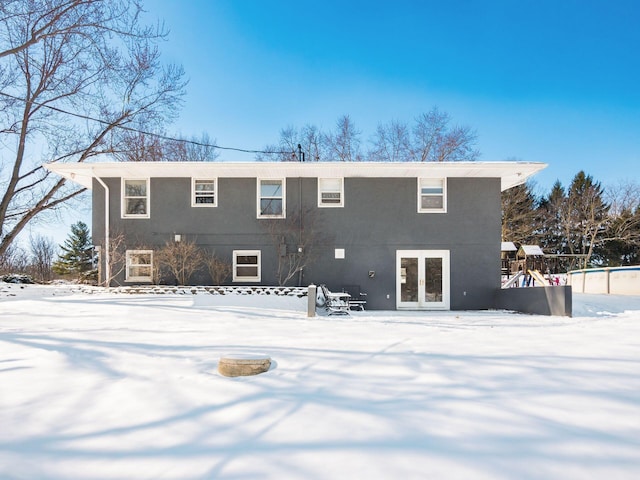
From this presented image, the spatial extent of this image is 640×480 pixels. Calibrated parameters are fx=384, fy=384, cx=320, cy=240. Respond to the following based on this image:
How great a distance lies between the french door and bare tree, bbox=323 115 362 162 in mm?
15035

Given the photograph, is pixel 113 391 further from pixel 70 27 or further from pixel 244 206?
pixel 70 27

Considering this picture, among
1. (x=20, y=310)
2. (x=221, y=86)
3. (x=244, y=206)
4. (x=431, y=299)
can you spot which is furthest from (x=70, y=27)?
(x=431, y=299)

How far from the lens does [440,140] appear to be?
26.4 meters

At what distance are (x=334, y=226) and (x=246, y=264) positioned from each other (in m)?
3.39

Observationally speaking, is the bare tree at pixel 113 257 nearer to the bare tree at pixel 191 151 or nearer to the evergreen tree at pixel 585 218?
the bare tree at pixel 191 151

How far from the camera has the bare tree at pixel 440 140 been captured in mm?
26109

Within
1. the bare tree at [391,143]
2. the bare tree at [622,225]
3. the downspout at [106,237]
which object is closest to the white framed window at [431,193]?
the downspout at [106,237]

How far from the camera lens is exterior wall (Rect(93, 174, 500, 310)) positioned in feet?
44.1

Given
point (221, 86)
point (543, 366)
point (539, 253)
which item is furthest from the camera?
point (539, 253)

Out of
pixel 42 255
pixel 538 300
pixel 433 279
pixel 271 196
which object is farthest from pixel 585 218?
pixel 42 255

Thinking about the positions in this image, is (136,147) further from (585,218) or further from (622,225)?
(622,225)

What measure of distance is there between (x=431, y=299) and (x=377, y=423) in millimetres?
11323

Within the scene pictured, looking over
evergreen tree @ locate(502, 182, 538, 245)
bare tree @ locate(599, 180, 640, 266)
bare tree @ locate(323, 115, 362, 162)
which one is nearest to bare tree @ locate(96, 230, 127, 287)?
bare tree @ locate(323, 115, 362, 162)

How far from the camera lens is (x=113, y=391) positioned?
3371 mm
